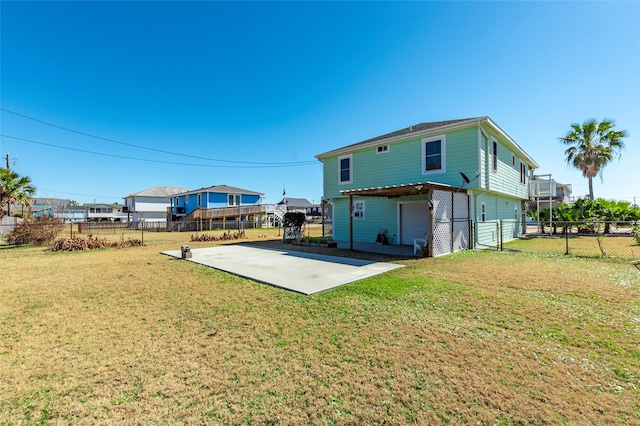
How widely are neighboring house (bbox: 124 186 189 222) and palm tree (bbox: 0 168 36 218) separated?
2429 cm

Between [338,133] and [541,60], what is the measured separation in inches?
574

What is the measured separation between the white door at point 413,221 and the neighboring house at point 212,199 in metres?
24.6

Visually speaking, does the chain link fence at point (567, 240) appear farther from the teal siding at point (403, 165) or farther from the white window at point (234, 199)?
the white window at point (234, 199)

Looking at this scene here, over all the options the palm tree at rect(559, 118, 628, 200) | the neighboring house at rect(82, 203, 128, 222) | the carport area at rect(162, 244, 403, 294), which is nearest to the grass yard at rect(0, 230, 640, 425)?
the carport area at rect(162, 244, 403, 294)

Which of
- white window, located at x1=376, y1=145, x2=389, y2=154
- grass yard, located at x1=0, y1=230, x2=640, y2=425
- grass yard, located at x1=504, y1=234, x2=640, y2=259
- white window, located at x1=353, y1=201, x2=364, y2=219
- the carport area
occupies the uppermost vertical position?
white window, located at x1=376, y1=145, x2=389, y2=154

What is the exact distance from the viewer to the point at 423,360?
274 cm

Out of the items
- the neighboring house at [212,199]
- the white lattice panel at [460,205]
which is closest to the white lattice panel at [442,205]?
the white lattice panel at [460,205]

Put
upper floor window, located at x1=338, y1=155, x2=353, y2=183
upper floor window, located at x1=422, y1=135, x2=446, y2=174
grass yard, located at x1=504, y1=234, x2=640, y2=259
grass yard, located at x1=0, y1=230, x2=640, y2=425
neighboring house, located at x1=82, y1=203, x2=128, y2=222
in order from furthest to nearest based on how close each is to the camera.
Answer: neighboring house, located at x1=82, y1=203, x2=128, y2=222
upper floor window, located at x1=338, y1=155, x2=353, y2=183
upper floor window, located at x1=422, y1=135, x2=446, y2=174
grass yard, located at x1=504, y1=234, x2=640, y2=259
grass yard, located at x1=0, y1=230, x2=640, y2=425

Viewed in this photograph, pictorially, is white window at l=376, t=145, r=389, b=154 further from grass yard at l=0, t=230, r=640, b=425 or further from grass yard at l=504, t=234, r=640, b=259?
grass yard at l=0, t=230, r=640, b=425

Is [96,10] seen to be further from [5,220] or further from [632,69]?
[632,69]

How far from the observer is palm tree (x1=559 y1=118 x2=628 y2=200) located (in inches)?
750

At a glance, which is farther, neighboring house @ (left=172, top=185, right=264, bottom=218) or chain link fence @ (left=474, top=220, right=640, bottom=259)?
neighboring house @ (left=172, top=185, right=264, bottom=218)

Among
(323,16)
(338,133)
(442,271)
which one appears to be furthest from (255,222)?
(442,271)

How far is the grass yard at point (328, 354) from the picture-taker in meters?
2.06
